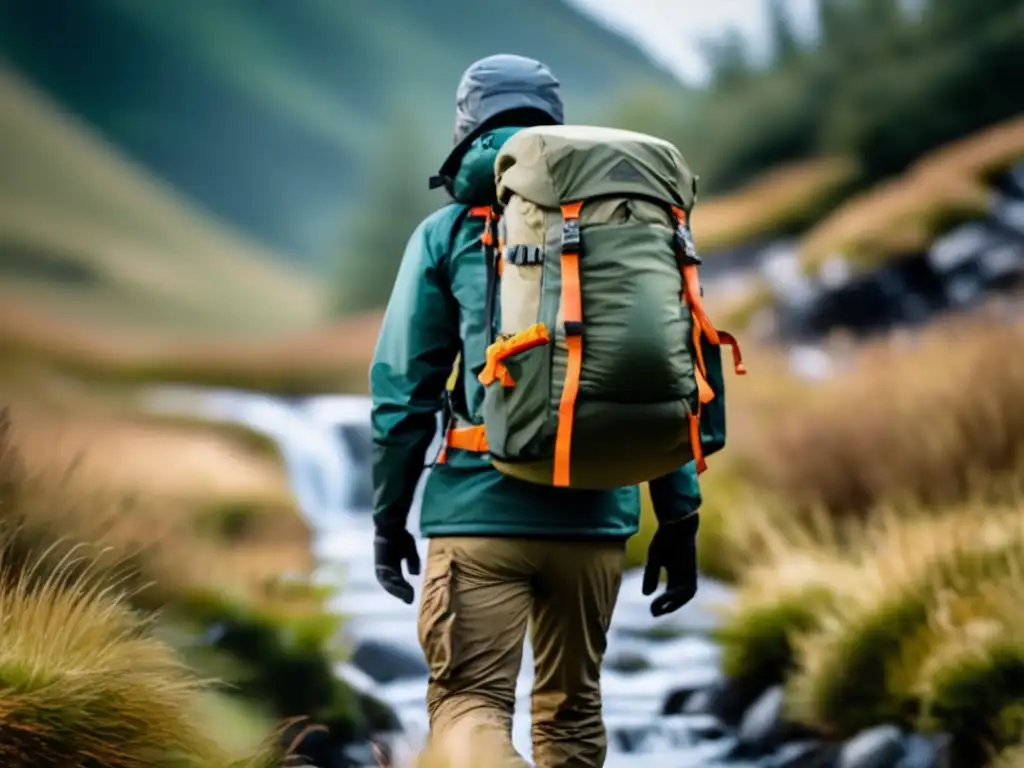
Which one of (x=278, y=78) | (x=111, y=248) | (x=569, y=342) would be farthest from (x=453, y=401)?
(x=278, y=78)

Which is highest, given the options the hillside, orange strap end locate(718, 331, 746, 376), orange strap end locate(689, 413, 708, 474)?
the hillside

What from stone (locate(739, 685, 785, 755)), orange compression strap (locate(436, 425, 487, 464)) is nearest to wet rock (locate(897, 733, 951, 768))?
stone (locate(739, 685, 785, 755))

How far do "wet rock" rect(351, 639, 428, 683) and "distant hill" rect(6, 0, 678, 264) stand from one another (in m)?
2.16

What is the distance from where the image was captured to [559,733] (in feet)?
7.66

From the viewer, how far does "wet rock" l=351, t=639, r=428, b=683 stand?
4383mm

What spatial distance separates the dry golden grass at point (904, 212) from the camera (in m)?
7.24

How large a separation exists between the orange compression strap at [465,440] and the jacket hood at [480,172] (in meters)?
0.39

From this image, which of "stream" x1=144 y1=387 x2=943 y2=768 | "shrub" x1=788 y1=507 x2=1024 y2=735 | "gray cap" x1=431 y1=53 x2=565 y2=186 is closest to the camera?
"gray cap" x1=431 y1=53 x2=565 y2=186

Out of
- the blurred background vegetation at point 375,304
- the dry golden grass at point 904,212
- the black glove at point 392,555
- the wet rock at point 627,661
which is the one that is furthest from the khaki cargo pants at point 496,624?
the dry golden grass at point 904,212

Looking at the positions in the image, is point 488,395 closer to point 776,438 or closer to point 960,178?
point 776,438

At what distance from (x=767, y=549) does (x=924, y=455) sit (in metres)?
0.70

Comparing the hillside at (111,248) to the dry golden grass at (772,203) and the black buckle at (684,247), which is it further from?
the black buckle at (684,247)

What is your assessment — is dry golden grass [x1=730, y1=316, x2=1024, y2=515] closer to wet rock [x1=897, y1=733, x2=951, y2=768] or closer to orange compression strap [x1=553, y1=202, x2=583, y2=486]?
wet rock [x1=897, y1=733, x2=951, y2=768]

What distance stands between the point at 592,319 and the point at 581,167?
0.79 feet
